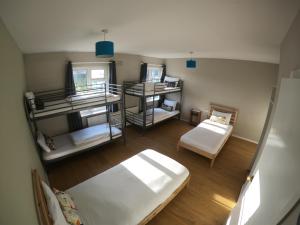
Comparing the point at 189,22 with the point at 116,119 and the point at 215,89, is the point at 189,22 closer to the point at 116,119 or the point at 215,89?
the point at 116,119

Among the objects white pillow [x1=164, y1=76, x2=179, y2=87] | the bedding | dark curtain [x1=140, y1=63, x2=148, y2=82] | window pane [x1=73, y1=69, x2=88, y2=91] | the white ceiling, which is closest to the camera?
the white ceiling

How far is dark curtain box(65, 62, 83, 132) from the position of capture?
327 cm

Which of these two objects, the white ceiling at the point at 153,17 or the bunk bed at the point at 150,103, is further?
the bunk bed at the point at 150,103

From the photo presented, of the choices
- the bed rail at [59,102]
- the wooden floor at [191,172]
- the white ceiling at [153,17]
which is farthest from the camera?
the bed rail at [59,102]

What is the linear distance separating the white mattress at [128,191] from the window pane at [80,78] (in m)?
2.36

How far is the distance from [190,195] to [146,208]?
40.2 inches

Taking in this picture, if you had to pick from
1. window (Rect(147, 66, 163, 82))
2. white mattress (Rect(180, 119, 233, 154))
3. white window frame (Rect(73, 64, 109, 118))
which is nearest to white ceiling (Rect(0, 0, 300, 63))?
white window frame (Rect(73, 64, 109, 118))

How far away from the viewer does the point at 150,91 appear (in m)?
4.25

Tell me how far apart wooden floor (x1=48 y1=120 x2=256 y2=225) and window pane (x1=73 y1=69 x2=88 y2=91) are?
1.64 metres

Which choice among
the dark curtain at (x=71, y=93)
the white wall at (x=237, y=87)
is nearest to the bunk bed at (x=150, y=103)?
the white wall at (x=237, y=87)

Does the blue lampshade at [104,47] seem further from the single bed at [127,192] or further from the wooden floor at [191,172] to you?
the wooden floor at [191,172]

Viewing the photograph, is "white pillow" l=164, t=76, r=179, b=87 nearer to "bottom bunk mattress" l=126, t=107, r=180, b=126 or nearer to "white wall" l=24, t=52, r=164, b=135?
"bottom bunk mattress" l=126, t=107, r=180, b=126

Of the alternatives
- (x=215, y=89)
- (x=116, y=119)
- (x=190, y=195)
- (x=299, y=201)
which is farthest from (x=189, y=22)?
(x=215, y=89)

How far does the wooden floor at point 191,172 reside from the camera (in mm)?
2201
